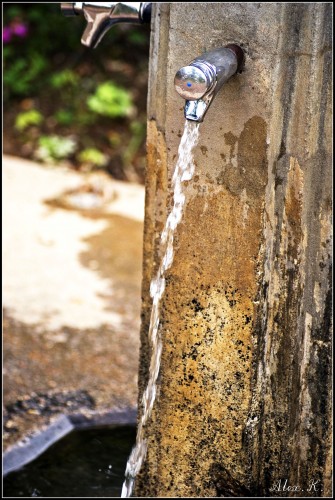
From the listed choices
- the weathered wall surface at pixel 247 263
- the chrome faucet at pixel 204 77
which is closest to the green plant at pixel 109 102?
the weathered wall surface at pixel 247 263

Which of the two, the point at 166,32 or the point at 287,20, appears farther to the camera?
the point at 166,32

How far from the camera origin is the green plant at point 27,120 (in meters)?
5.68

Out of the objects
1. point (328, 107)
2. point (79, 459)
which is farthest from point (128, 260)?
point (328, 107)

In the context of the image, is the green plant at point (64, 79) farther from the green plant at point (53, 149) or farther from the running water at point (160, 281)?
the running water at point (160, 281)

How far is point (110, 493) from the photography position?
236cm

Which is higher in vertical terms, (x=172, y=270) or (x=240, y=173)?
(x=240, y=173)

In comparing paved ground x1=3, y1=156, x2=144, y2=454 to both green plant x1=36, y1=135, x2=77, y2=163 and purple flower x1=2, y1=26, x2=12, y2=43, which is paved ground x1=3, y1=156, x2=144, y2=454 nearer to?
green plant x1=36, y1=135, x2=77, y2=163

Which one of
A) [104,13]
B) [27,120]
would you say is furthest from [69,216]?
[104,13]

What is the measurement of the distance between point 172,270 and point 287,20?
1.99 ft

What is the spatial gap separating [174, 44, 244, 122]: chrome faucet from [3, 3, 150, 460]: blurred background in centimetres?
147

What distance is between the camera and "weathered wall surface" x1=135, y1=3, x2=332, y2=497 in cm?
162

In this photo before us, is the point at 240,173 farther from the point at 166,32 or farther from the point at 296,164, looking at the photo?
the point at 166,32

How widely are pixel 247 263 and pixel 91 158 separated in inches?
145

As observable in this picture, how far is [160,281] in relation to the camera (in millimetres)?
1855
